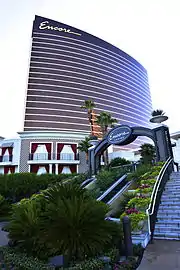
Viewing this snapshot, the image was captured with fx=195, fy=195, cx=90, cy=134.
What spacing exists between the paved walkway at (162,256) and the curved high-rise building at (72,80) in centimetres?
6297

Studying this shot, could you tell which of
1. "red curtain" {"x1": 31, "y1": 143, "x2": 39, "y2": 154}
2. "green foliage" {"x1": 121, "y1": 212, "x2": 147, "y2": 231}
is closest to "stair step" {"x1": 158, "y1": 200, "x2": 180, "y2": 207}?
"green foliage" {"x1": 121, "y1": 212, "x2": 147, "y2": 231}

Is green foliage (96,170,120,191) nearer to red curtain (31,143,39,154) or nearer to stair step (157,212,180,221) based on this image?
stair step (157,212,180,221)

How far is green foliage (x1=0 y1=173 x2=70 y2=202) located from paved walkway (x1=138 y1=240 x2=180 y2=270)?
1337 cm

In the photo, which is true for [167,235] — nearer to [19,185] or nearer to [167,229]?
[167,229]

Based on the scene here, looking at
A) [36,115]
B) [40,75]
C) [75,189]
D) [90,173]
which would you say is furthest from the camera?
[40,75]

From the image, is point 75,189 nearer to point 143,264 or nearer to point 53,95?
point 143,264

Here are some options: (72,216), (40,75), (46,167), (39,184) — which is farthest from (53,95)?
(72,216)

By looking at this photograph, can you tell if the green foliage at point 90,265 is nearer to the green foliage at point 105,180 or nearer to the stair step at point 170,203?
the stair step at point 170,203

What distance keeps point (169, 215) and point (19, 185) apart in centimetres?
1446

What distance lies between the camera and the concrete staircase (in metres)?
6.34

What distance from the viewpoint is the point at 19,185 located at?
59.4ft

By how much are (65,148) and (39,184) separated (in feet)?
33.2

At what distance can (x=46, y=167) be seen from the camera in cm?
2973

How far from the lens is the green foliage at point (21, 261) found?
3.91 m
